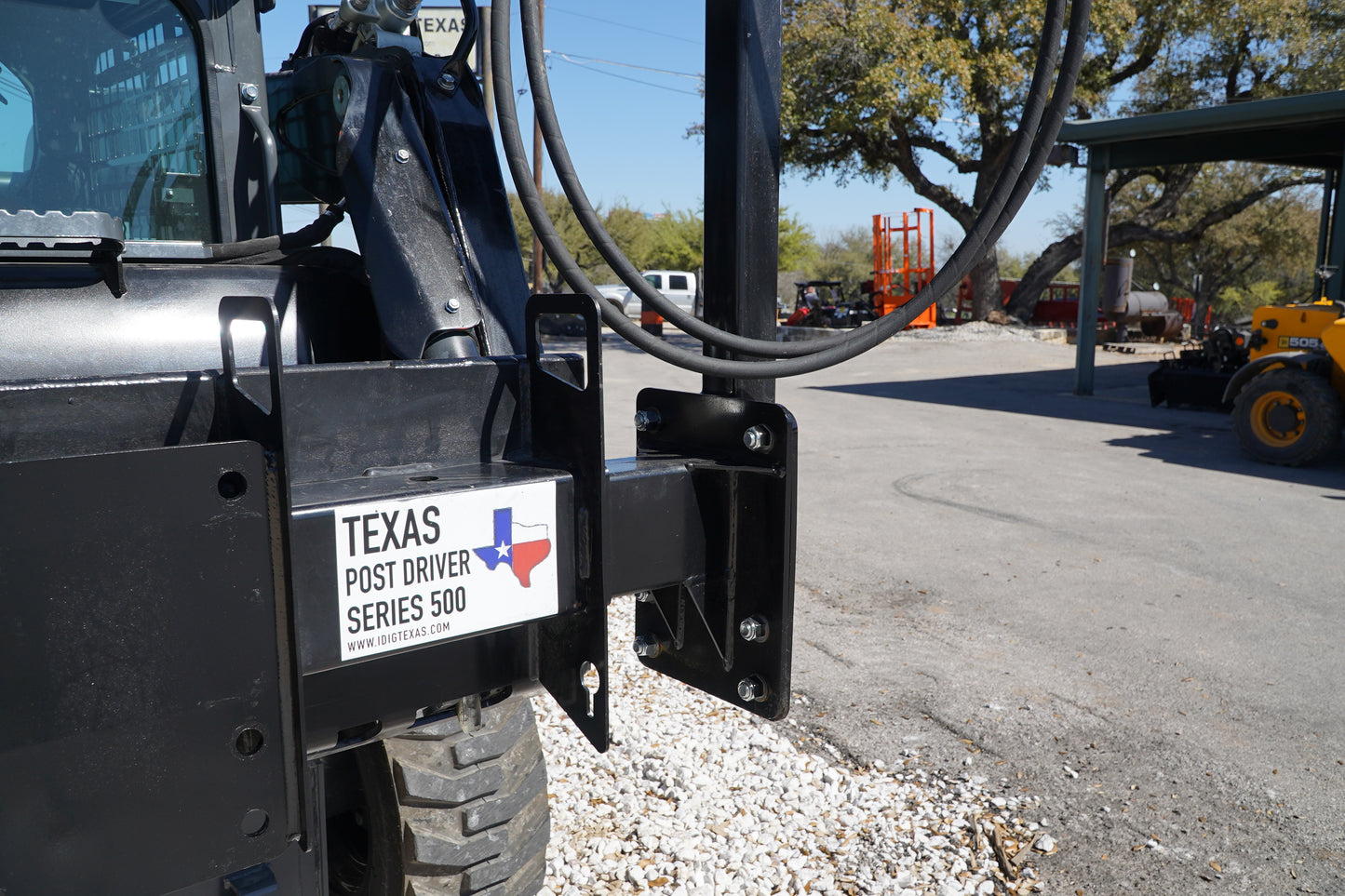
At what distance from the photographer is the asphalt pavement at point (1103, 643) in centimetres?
325

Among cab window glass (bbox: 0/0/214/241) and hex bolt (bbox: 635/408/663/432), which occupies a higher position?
cab window glass (bbox: 0/0/214/241)

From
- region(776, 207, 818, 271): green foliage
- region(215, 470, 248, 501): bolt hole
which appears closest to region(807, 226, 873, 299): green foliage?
region(776, 207, 818, 271): green foliage

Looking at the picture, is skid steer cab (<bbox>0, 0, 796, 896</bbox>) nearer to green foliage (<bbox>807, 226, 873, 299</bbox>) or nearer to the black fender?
the black fender

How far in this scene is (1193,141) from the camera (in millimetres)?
16906

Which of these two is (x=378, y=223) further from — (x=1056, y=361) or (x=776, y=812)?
(x=1056, y=361)

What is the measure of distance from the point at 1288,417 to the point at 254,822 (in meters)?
10.8

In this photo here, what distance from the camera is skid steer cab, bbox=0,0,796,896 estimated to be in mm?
1157

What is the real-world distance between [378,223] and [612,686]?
2.67 meters

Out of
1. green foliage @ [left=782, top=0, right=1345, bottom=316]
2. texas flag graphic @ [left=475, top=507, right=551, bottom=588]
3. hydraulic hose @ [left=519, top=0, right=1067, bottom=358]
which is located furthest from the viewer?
green foliage @ [left=782, top=0, right=1345, bottom=316]

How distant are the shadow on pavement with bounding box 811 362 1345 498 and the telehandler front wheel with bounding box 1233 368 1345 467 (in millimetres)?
165

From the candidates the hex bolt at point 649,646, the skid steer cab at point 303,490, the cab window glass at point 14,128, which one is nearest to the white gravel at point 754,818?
the skid steer cab at point 303,490

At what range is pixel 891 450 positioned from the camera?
10656 mm

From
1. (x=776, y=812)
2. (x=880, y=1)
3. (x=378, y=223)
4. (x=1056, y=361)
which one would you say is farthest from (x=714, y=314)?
(x=880, y=1)

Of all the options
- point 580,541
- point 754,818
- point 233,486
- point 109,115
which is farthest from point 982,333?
point 233,486
